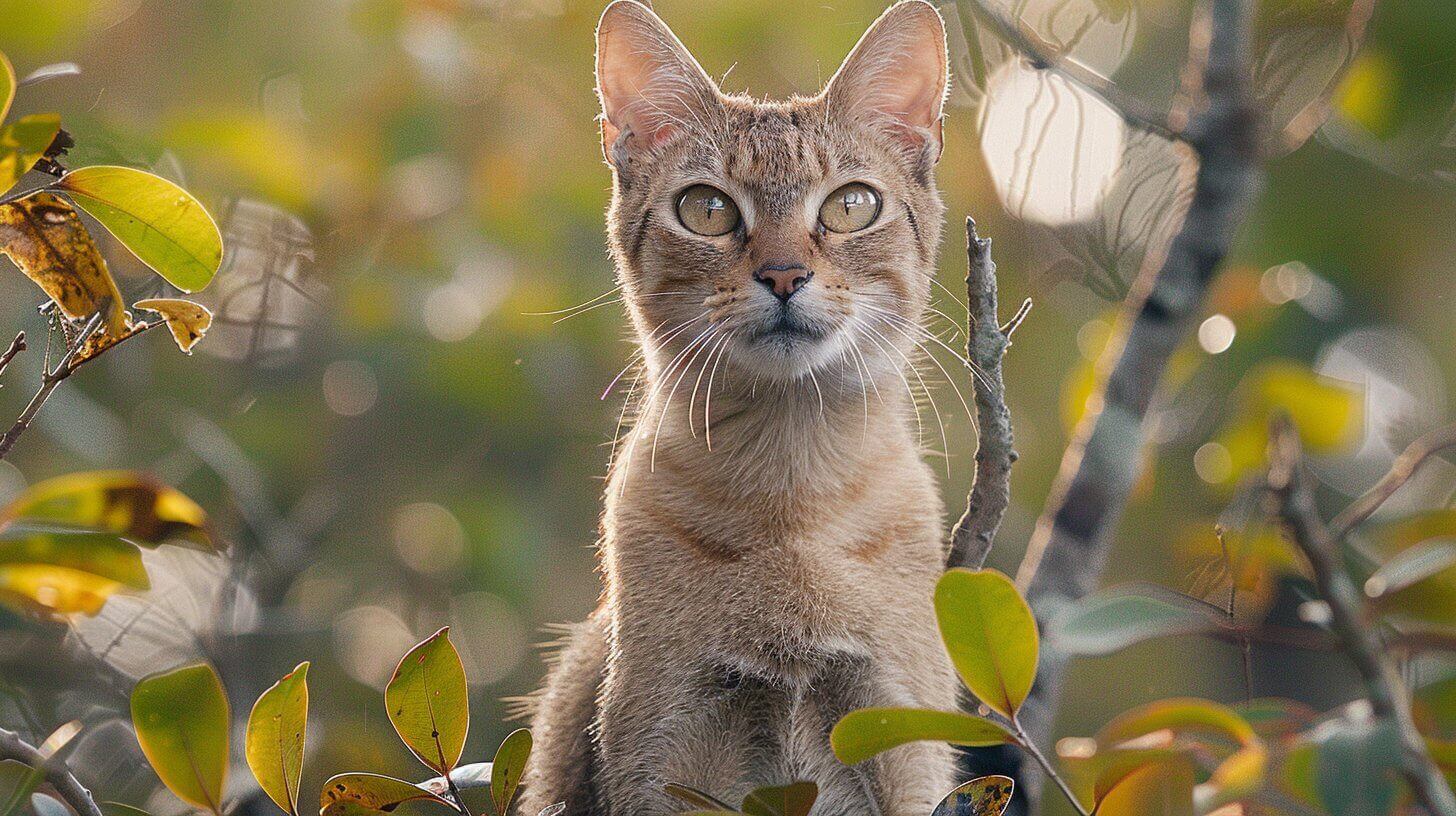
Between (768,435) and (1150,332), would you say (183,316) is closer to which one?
(768,435)

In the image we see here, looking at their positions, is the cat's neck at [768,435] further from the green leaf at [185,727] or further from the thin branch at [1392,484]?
the thin branch at [1392,484]

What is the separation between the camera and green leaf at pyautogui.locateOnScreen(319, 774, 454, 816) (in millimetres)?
1252

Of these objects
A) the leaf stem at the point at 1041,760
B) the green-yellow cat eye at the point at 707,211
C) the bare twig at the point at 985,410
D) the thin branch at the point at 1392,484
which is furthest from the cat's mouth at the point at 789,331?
the thin branch at the point at 1392,484

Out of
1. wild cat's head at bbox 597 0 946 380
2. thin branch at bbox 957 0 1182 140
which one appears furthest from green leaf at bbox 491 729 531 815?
thin branch at bbox 957 0 1182 140

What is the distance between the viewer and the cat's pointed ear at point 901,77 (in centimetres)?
219

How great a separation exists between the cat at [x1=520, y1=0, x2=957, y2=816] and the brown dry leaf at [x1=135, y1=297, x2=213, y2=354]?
31.3 inches

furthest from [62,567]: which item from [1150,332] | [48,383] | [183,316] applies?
[1150,332]

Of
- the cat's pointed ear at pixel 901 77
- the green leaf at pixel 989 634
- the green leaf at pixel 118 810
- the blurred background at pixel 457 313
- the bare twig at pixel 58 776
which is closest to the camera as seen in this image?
the green leaf at pixel 989 634

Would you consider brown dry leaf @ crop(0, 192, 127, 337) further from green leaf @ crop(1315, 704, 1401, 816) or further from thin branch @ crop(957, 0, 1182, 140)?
thin branch @ crop(957, 0, 1182, 140)

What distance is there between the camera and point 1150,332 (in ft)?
6.58

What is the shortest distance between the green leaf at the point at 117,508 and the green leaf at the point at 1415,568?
1.10 meters

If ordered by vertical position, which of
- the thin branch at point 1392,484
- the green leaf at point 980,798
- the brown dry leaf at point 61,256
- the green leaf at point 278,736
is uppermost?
the brown dry leaf at point 61,256

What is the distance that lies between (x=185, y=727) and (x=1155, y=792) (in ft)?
2.97

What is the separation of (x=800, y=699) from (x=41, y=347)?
2301mm
